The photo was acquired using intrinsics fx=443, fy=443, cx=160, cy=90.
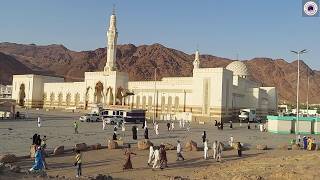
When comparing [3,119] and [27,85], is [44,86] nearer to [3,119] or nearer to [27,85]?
[27,85]

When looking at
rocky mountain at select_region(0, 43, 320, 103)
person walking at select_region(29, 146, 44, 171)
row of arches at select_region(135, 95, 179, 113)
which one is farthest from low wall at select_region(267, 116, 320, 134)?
rocky mountain at select_region(0, 43, 320, 103)

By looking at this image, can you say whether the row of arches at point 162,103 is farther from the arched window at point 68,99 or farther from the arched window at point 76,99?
the arched window at point 68,99

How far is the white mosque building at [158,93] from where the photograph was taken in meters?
61.4

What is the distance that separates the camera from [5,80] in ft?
536

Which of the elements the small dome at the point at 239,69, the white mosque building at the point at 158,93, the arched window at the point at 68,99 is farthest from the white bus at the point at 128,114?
the small dome at the point at 239,69

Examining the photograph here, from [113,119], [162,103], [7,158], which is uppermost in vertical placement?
[162,103]

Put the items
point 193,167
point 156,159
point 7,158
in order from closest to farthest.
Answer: point 7,158 < point 156,159 < point 193,167

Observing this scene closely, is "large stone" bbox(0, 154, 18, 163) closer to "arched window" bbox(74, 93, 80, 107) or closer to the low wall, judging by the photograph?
the low wall

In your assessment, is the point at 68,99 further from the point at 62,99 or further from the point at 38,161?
the point at 38,161

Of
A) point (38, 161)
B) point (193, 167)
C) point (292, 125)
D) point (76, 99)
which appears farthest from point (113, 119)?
point (38, 161)

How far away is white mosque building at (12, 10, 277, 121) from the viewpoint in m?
61.4

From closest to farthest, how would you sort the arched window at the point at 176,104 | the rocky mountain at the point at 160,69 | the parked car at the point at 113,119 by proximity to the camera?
the parked car at the point at 113,119 → the arched window at the point at 176,104 → the rocky mountain at the point at 160,69

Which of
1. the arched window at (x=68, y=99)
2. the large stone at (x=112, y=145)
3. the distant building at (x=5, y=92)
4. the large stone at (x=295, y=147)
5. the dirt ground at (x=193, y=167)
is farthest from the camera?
the distant building at (x=5, y=92)

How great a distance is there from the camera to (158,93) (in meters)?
69.6
